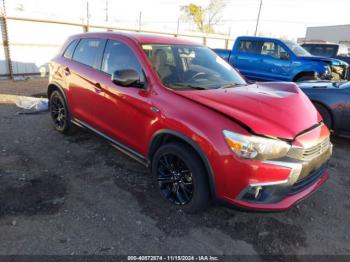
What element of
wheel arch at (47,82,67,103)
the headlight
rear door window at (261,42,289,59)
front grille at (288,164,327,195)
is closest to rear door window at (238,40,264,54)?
rear door window at (261,42,289,59)

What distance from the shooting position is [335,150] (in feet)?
17.3

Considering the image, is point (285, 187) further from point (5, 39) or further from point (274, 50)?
point (5, 39)

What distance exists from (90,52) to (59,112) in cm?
145

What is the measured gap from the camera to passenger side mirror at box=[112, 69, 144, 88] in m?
3.25

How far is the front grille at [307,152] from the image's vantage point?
2.67m

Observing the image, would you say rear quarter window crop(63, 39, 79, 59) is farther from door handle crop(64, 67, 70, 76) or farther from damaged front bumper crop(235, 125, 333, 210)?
damaged front bumper crop(235, 125, 333, 210)

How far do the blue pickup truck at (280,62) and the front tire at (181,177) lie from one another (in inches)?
282

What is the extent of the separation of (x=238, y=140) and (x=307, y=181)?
0.94m

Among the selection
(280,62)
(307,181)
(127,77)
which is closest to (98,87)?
(127,77)

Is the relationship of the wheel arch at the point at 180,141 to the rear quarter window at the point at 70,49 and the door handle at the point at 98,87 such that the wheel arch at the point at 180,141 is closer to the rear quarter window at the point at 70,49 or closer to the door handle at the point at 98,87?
the door handle at the point at 98,87

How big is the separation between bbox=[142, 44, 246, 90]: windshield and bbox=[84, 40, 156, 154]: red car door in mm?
266

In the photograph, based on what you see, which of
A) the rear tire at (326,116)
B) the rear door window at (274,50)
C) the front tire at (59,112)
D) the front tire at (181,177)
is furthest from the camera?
the rear door window at (274,50)

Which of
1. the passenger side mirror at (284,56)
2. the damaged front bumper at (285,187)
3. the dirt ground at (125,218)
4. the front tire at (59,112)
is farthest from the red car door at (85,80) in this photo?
the passenger side mirror at (284,56)

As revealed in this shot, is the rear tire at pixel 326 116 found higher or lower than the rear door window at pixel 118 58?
lower
